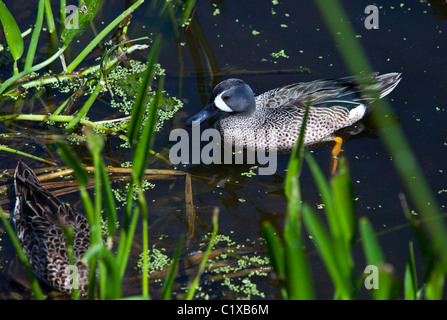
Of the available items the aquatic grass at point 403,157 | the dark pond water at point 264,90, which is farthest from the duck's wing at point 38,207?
the aquatic grass at point 403,157

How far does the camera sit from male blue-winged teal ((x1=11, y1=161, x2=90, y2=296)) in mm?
4082

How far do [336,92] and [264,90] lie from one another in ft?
2.71

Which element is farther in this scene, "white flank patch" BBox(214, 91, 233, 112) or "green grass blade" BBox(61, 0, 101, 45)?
"white flank patch" BBox(214, 91, 233, 112)

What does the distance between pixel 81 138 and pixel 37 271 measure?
5.02 feet

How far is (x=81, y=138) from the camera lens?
17.6ft

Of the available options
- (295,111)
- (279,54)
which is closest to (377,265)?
(295,111)

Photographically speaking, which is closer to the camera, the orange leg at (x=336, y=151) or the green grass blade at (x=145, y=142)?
the green grass blade at (x=145, y=142)

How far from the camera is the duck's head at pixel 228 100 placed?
5488mm

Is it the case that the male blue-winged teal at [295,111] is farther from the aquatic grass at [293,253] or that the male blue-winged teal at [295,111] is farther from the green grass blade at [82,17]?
the aquatic grass at [293,253]

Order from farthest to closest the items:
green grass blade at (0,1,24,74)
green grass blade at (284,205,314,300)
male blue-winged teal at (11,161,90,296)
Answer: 1. green grass blade at (0,1,24,74)
2. male blue-winged teal at (11,161,90,296)
3. green grass blade at (284,205,314,300)

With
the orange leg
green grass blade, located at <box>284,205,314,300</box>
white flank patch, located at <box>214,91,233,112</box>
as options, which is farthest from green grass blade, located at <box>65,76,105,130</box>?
green grass blade, located at <box>284,205,314,300</box>

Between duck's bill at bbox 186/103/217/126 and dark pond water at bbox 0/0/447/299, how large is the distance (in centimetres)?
16

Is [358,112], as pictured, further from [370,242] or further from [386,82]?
[370,242]

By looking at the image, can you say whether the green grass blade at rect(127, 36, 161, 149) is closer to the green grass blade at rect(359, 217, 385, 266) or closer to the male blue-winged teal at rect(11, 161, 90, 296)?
the green grass blade at rect(359, 217, 385, 266)
